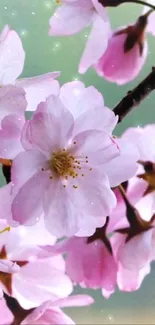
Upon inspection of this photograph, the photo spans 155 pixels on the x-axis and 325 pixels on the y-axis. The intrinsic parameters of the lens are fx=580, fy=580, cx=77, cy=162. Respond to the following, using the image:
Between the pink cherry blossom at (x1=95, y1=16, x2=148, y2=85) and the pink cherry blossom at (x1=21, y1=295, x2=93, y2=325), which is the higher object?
the pink cherry blossom at (x1=95, y1=16, x2=148, y2=85)

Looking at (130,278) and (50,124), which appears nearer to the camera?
(50,124)

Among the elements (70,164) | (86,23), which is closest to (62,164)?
(70,164)

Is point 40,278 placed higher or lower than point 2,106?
lower

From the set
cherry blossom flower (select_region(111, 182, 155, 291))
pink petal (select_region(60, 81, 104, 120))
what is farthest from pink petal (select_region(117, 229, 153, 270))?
pink petal (select_region(60, 81, 104, 120))

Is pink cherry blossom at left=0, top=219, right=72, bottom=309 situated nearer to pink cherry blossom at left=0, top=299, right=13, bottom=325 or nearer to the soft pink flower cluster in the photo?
pink cherry blossom at left=0, top=299, right=13, bottom=325

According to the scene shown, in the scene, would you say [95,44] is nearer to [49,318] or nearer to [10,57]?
[10,57]

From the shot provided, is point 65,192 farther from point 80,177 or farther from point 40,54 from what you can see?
point 40,54

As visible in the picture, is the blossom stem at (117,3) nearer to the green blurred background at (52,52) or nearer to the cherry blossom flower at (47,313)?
the green blurred background at (52,52)

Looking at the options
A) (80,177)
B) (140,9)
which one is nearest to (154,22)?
(140,9)
